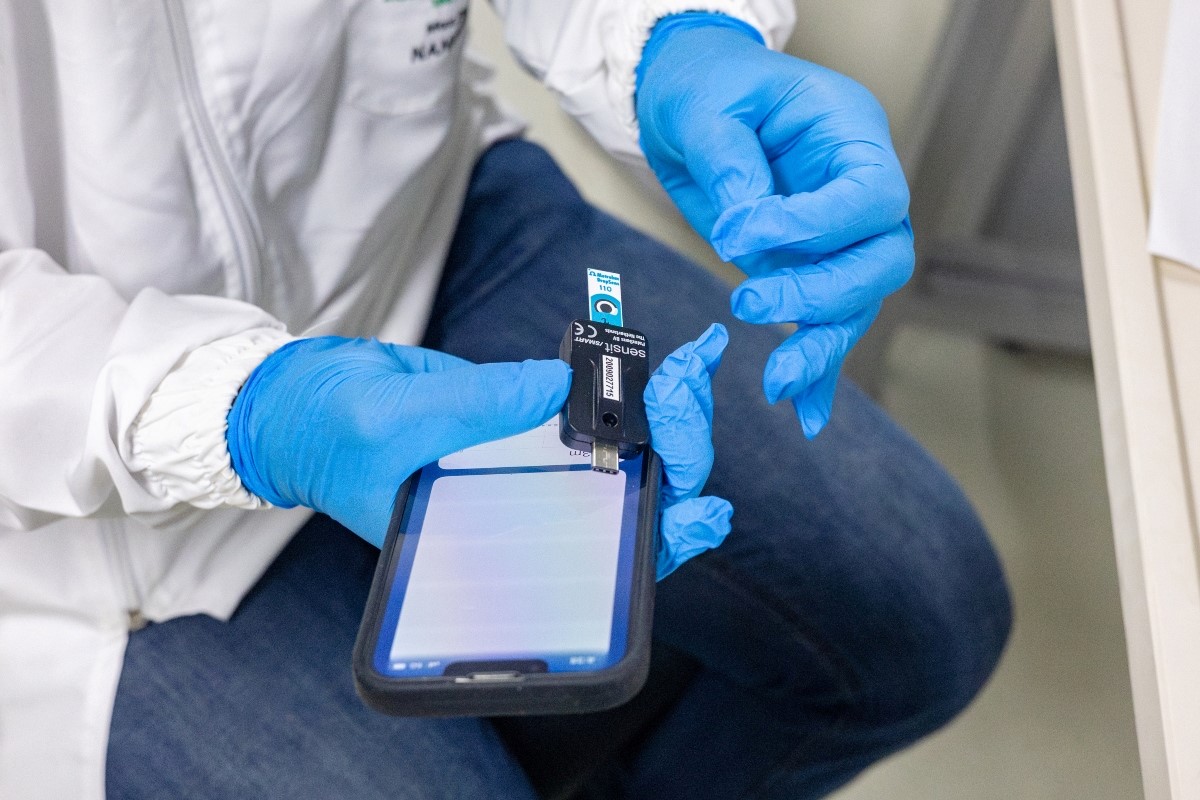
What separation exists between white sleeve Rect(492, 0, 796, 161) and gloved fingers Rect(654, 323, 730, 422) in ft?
0.85

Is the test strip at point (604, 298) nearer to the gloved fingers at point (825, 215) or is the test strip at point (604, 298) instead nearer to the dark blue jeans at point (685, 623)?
the gloved fingers at point (825, 215)

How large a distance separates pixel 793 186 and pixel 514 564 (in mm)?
291

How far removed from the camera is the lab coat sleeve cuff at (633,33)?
68 centimetres

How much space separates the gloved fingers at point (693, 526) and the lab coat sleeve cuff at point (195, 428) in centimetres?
22

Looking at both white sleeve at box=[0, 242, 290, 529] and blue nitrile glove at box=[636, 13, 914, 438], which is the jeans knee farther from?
white sleeve at box=[0, 242, 290, 529]

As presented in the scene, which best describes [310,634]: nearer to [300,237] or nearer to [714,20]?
[300,237]

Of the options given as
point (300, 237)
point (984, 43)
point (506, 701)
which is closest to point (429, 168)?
point (300, 237)

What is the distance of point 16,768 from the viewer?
56cm

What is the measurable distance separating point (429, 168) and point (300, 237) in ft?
0.37

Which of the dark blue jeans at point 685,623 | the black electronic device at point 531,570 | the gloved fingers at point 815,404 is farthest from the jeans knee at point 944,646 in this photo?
the black electronic device at point 531,570

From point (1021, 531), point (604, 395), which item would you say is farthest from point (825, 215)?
point (1021, 531)

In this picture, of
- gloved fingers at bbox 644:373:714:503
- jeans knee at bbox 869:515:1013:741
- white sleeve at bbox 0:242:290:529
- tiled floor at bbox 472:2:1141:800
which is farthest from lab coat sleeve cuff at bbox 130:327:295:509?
tiled floor at bbox 472:2:1141:800

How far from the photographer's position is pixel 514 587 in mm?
460

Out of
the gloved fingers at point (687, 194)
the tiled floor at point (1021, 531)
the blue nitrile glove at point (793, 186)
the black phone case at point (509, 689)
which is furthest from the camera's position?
the tiled floor at point (1021, 531)
